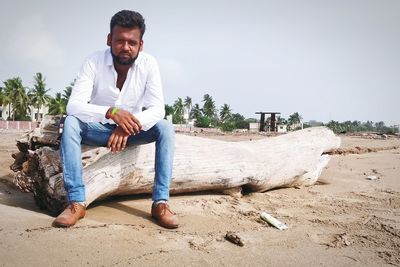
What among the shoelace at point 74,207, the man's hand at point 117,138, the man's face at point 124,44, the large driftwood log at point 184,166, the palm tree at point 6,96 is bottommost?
the shoelace at point 74,207

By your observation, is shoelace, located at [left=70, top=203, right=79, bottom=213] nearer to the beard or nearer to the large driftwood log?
the large driftwood log

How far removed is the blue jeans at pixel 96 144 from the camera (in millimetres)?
2438

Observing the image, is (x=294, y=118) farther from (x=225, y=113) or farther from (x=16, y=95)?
(x=16, y=95)

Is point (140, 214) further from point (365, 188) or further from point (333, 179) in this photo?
point (333, 179)

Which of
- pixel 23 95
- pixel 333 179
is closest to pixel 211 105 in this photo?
pixel 23 95

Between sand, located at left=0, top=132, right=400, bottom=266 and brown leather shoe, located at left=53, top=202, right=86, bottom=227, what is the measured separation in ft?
0.19

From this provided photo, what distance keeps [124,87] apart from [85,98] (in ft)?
1.25

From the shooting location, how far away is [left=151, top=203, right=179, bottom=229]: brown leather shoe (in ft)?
7.91

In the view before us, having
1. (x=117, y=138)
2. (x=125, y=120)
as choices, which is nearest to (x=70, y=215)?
(x=117, y=138)

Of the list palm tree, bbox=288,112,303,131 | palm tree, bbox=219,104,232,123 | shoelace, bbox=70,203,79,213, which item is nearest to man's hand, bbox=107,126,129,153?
shoelace, bbox=70,203,79,213


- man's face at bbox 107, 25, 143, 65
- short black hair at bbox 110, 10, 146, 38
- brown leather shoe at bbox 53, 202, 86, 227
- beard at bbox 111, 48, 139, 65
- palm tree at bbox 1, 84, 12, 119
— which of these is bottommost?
brown leather shoe at bbox 53, 202, 86, 227

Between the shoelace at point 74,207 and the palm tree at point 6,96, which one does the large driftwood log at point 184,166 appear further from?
the palm tree at point 6,96

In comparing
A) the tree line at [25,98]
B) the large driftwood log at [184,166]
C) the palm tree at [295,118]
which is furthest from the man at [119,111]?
the palm tree at [295,118]

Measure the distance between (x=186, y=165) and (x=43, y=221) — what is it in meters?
1.57
